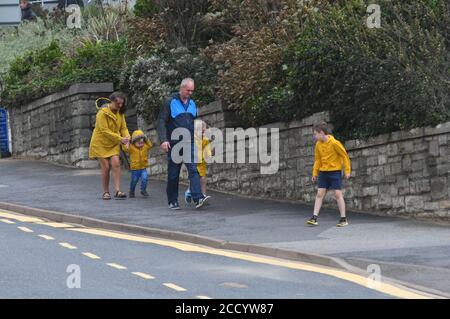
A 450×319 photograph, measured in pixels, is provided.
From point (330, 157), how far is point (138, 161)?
433 cm

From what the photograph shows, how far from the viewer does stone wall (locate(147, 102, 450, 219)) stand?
16.9 m

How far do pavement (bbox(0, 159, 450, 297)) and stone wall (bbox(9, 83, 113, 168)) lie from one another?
5.16 ft

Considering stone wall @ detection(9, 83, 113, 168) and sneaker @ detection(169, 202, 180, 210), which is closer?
sneaker @ detection(169, 202, 180, 210)

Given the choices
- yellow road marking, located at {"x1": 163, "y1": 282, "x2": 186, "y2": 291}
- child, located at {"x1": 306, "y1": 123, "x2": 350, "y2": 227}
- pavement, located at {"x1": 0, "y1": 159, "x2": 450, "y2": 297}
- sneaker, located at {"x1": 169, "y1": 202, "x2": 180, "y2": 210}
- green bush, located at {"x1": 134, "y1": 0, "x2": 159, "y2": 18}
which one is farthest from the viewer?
green bush, located at {"x1": 134, "y1": 0, "x2": 159, "y2": 18}

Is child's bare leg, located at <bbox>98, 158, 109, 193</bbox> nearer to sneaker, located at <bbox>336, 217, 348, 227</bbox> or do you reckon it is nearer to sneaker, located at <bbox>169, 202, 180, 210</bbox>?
sneaker, located at <bbox>169, 202, 180, 210</bbox>

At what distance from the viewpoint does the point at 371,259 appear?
44.1 feet

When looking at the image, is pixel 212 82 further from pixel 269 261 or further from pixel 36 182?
pixel 269 261

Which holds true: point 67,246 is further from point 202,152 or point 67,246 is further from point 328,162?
point 202,152

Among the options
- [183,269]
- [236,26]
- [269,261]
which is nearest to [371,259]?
[269,261]

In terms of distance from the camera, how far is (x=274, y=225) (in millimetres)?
16609

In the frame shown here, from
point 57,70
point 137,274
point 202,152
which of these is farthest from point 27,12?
point 137,274

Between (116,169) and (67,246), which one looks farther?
(116,169)

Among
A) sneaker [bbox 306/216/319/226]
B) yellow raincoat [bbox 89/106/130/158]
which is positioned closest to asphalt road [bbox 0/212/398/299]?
sneaker [bbox 306/216/319/226]

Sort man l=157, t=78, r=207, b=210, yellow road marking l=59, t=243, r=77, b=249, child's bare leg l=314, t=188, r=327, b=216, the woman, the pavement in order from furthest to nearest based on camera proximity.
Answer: the woman → man l=157, t=78, r=207, b=210 → child's bare leg l=314, t=188, r=327, b=216 → yellow road marking l=59, t=243, r=77, b=249 → the pavement
